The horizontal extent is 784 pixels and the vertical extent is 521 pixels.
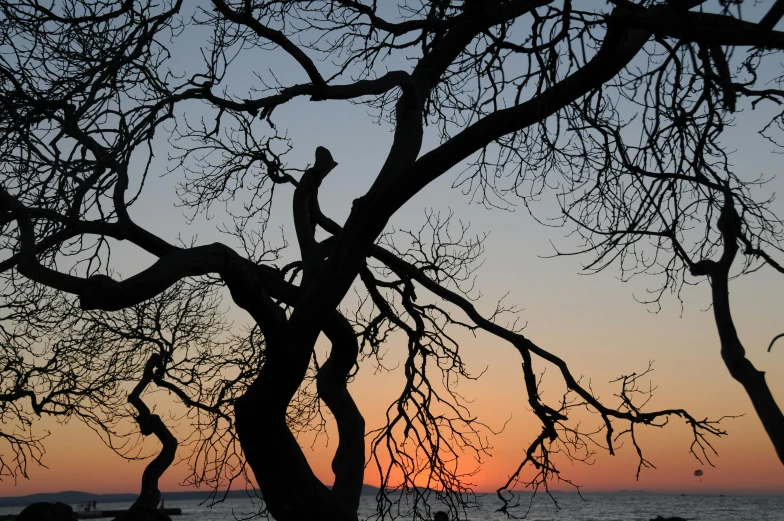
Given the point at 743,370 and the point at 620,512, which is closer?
the point at 743,370

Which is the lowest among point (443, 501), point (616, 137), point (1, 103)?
point (443, 501)

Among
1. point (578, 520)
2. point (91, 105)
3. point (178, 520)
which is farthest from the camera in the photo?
point (178, 520)

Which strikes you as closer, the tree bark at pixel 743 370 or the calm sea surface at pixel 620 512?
the tree bark at pixel 743 370

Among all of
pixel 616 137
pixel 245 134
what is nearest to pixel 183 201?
pixel 245 134

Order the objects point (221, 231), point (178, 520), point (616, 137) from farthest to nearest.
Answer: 1. point (178, 520)
2. point (221, 231)
3. point (616, 137)

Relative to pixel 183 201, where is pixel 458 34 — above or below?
above

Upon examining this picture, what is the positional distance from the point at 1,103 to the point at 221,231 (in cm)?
357

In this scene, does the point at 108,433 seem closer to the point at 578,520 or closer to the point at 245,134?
the point at 245,134

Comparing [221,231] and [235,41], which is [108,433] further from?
[235,41]

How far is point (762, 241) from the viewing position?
5285mm

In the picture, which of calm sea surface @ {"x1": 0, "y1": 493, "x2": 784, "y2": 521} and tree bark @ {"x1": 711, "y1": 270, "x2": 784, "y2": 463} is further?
calm sea surface @ {"x1": 0, "y1": 493, "x2": 784, "y2": 521}

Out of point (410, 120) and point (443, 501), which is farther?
point (443, 501)

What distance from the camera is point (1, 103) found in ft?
17.4

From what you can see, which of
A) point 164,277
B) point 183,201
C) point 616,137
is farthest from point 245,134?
point 616,137
